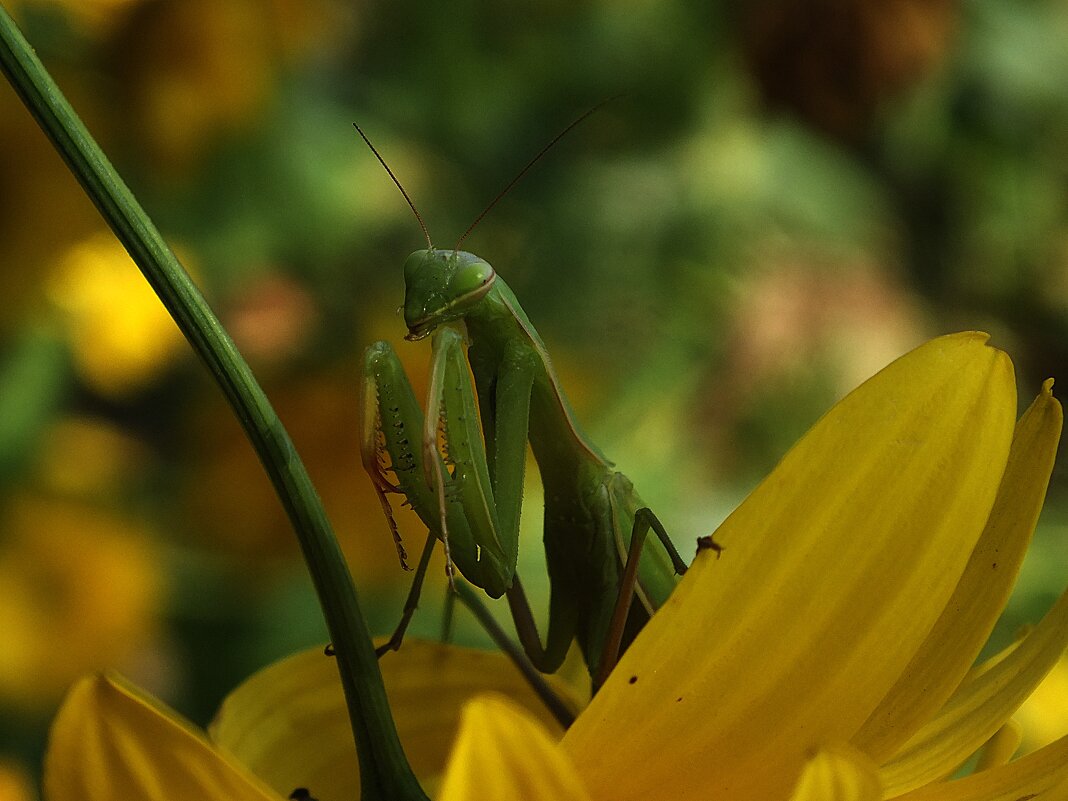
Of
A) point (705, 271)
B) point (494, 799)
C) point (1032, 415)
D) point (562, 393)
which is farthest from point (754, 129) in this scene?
point (494, 799)

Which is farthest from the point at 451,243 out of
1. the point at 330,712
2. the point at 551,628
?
the point at 330,712

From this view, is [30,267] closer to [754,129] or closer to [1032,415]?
[1032,415]

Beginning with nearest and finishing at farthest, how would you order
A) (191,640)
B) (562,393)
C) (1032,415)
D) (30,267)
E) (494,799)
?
(494,799), (1032,415), (562,393), (30,267), (191,640)

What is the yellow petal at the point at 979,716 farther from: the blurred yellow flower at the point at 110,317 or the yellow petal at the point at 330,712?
the blurred yellow flower at the point at 110,317

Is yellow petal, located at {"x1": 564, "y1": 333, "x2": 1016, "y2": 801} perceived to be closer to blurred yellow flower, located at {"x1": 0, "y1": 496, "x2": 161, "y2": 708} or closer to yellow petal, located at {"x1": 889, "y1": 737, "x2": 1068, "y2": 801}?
yellow petal, located at {"x1": 889, "y1": 737, "x2": 1068, "y2": 801}

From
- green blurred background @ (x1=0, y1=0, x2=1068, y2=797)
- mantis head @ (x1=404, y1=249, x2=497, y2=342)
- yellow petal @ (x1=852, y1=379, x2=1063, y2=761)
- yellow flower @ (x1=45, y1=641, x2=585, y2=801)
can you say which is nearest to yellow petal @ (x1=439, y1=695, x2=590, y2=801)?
yellow flower @ (x1=45, y1=641, x2=585, y2=801)

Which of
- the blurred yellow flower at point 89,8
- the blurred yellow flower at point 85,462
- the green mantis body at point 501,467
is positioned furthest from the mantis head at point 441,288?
the blurred yellow flower at point 85,462
